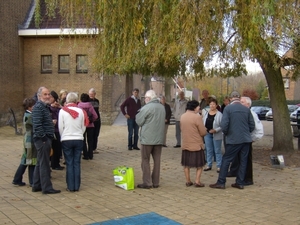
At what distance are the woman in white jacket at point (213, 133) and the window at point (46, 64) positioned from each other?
597 inches

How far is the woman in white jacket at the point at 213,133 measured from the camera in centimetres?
862

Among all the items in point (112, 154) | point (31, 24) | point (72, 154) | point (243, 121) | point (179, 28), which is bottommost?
point (112, 154)

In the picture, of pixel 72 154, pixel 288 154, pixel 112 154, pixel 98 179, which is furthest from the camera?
pixel 112 154

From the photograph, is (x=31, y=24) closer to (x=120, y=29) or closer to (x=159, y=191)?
(x=120, y=29)

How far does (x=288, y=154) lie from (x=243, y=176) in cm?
374

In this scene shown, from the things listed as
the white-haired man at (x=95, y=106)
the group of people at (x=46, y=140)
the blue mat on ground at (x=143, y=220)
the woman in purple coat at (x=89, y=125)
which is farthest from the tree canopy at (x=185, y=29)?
the blue mat on ground at (x=143, y=220)

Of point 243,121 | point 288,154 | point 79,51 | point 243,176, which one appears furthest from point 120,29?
point 79,51

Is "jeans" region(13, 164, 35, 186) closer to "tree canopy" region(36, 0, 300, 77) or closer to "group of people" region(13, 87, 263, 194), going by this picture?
"group of people" region(13, 87, 263, 194)

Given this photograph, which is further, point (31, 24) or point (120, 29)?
point (31, 24)

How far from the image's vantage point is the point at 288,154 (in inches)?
412

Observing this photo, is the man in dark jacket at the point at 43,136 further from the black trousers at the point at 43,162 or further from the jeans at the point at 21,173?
the jeans at the point at 21,173

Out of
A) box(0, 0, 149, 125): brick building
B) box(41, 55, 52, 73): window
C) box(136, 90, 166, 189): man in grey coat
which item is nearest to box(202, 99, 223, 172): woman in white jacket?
box(136, 90, 166, 189): man in grey coat

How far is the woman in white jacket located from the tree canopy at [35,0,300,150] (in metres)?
1.26

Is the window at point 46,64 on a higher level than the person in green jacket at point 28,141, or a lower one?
higher
